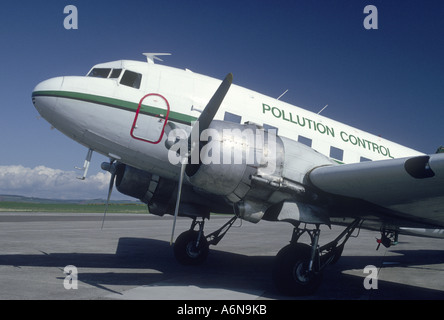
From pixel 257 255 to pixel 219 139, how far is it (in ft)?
25.5

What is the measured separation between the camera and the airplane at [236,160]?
267 inches

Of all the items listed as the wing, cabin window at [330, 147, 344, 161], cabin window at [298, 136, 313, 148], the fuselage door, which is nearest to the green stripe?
the fuselage door

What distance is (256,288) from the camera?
306 inches

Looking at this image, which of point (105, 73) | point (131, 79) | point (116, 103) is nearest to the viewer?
point (116, 103)

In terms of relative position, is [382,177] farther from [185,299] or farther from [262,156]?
[185,299]

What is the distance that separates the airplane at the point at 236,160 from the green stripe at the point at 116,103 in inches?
0.8

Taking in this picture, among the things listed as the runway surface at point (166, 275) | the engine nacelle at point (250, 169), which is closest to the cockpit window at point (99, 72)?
the engine nacelle at point (250, 169)

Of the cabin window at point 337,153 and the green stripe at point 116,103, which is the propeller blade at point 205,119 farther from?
the cabin window at point 337,153

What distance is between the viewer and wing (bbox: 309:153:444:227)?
20.6 ft

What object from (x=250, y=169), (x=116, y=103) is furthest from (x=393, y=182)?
(x=116, y=103)

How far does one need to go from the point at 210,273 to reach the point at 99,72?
5.43 meters

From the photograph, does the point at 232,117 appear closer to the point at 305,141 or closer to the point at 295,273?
the point at 305,141

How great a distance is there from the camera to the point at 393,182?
6727 millimetres
